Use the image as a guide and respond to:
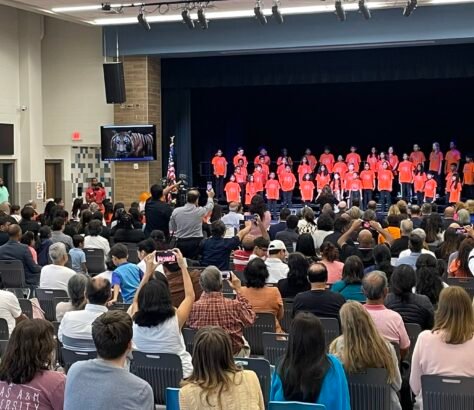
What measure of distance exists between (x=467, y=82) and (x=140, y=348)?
19.8m

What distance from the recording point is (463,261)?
7.64 m

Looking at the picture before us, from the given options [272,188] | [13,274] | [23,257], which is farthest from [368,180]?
[13,274]

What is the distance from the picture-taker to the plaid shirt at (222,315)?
222 inches

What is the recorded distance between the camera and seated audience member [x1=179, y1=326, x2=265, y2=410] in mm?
3492

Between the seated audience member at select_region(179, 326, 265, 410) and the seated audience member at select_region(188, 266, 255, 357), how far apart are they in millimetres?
2090

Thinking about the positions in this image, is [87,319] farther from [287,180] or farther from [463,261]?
[287,180]

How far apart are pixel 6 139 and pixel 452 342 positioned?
16.7 m

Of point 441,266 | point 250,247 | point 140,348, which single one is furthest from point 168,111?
point 140,348

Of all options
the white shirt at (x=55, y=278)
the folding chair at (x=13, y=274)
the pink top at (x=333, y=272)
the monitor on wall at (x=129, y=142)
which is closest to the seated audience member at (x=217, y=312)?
the pink top at (x=333, y=272)

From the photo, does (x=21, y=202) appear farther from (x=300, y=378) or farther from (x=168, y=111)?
(x=300, y=378)

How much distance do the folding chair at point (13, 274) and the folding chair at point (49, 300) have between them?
138cm

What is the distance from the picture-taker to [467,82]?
76.0 feet

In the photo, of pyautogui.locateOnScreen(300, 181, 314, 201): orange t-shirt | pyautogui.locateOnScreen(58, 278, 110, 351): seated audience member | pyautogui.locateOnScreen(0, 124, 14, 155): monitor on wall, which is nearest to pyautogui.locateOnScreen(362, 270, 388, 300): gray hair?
pyautogui.locateOnScreen(58, 278, 110, 351): seated audience member

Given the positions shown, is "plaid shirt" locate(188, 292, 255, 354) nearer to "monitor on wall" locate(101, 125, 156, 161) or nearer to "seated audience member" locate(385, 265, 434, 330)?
"seated audience member" locate(385, 265, 434, 330)
